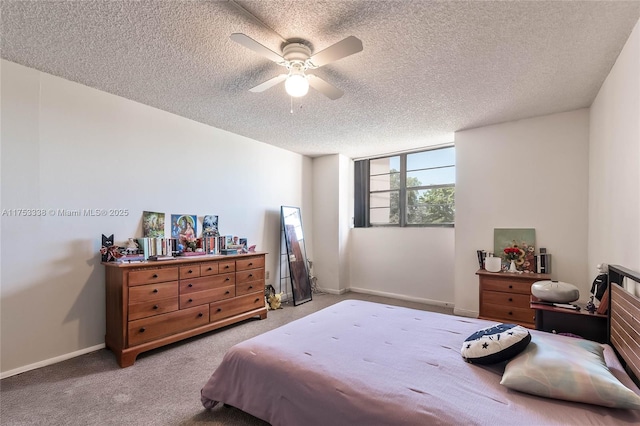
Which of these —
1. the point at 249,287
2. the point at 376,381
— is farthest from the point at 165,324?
the point at 376,381

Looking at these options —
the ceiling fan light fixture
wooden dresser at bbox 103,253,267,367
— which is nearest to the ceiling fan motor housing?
the ceiling fan light fixture

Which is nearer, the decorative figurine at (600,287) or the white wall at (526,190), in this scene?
the decorative figurine at (600,287)

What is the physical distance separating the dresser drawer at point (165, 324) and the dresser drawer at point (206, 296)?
6 cm

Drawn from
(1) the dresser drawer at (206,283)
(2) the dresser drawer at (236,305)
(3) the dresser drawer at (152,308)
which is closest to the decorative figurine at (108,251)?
(3) the dresser drawer at (152,308)

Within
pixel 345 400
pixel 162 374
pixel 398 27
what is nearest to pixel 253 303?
pixel 162 374

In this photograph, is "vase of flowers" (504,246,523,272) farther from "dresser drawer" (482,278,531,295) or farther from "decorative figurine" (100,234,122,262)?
"decorative figurine" (100,234,122,262)

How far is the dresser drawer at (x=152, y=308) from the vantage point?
2.67 meters

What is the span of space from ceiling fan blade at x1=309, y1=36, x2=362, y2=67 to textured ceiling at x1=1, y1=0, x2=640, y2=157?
0.53 feet

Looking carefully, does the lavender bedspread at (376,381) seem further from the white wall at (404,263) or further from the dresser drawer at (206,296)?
the white wall at (404,263)

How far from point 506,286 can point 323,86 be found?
9.51 ft

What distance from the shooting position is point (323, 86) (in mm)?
2324

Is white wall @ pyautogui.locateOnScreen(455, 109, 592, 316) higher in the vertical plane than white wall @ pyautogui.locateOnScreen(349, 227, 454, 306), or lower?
higher

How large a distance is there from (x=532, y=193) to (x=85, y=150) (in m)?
4.88

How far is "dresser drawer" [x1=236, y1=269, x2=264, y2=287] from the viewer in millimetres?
3660
